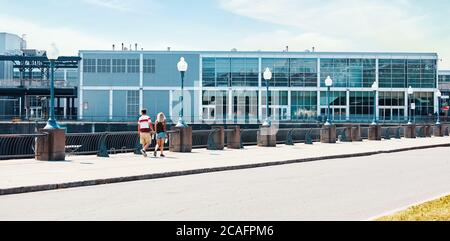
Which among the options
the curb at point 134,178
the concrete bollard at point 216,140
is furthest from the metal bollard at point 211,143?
the curb at point 134,178

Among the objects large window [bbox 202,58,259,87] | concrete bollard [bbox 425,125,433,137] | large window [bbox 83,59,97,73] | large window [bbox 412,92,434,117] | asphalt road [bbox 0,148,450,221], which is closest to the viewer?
asphalt road [bbox 0,148,450,221]

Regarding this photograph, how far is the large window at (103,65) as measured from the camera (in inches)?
3484

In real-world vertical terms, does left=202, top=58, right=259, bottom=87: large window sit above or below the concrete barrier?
above

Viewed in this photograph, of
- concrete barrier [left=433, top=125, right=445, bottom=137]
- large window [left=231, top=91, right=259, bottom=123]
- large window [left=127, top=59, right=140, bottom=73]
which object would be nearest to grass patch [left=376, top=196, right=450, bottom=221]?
concrete barrier [left=433, top=125, right=445, bottom=137]

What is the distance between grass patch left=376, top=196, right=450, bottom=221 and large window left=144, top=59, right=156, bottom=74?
259 ft

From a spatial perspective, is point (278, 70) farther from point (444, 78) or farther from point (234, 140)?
point (234, 140)

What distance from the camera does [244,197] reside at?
42.7ft

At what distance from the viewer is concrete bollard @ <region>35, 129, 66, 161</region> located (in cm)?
2119

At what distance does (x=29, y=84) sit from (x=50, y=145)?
68.1 metres

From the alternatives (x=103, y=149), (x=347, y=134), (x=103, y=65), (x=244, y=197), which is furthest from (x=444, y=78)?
(x=244, y=197)

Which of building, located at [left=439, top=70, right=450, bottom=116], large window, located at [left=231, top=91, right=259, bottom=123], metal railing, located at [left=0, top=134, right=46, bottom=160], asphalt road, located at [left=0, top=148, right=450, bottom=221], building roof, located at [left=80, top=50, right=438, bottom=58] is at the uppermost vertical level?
building roof, located at [left=80, top=50, right=438, bottom=58]

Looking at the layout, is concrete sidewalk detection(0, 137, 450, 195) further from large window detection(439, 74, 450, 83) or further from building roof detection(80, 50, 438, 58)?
large window detection(439, 74, 450, 83)
